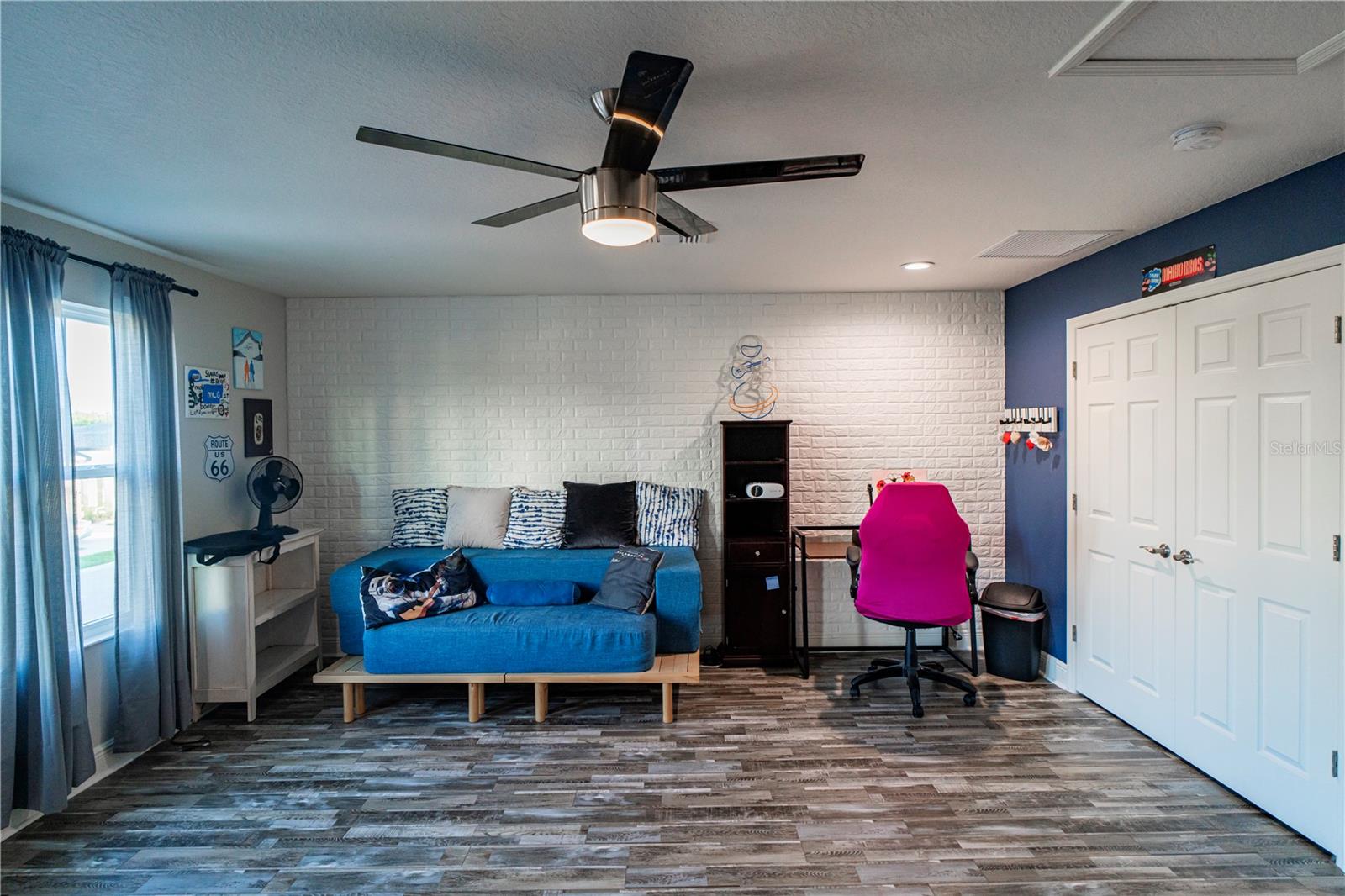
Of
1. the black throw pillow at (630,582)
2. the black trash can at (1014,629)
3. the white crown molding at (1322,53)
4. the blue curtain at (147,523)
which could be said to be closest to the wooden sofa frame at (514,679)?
the black throw pillow at (630,582)

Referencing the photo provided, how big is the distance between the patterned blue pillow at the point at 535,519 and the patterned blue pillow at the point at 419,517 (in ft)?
1.58

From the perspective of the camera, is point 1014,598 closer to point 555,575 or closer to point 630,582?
point 630,582

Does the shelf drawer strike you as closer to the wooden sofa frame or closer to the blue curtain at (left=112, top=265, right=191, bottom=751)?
the wooden sofa frame

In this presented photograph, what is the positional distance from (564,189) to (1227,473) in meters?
3.00

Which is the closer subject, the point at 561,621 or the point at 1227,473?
the point at 1227,473

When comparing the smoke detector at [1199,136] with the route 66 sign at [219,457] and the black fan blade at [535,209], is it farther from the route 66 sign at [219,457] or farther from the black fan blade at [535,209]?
the route 66 sign at [219,457]

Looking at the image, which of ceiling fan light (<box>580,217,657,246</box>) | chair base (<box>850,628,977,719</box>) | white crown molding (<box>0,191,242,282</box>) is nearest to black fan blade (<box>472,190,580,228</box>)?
ceiling fan light (<box>580,217,657,246</box>)

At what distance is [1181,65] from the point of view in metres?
1.71

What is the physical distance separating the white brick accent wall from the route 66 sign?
0.73 m

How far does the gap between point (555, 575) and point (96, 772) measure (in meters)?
2.30

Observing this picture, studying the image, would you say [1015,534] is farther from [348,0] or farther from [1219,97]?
[348,0]

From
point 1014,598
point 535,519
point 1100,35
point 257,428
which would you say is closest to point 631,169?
point 1100,35

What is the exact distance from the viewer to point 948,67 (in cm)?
171

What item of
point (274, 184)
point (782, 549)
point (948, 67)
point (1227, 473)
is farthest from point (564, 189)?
point (1227, 473)
